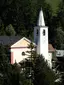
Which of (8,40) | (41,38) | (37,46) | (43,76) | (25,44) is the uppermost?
A: (41,38)

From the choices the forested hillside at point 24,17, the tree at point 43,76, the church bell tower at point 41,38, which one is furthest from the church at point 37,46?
the forested hillside at point 24,17

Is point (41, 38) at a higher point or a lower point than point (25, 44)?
higher

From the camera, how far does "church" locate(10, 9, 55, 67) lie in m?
57.7

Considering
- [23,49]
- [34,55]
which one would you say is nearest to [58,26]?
[23,49]

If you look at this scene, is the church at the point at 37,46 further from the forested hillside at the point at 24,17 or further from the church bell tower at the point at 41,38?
the forested hillside at the point at 24,17

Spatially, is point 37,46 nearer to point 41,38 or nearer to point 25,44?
point 41,38

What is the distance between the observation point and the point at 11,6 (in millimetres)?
92250

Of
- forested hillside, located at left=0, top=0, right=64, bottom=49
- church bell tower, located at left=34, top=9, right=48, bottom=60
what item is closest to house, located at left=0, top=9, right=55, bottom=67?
church bell tower, located at left=34, top=9, right=48, bottom=60

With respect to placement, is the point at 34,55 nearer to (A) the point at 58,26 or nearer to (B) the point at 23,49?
(B) the point at 23,49

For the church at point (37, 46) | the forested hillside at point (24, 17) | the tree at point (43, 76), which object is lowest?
the tree at point (43, 76)

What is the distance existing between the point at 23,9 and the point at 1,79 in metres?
58.5

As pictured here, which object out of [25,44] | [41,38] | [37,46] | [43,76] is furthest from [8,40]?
[43,76]

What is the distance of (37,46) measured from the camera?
2356 inches

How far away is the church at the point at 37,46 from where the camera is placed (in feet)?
189
